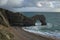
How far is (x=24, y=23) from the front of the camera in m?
41.2

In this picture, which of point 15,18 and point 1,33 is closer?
point 1,33

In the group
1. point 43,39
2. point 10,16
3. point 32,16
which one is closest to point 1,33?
point 43,39

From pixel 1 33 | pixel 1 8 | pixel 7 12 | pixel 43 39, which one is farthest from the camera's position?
pixel 7 12

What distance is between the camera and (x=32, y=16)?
4372 cm

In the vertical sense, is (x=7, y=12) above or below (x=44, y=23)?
above

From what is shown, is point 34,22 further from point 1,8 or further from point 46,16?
point 1,8

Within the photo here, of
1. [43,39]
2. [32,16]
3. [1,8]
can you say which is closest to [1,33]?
[43,39]

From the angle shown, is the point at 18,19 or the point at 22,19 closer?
the point at 18,19

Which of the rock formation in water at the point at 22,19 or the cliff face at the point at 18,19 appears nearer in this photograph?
the cliff face at the point at 18,19

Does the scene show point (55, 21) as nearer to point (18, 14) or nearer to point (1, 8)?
point (18, 14)

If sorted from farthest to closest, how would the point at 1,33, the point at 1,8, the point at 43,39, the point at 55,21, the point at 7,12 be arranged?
the point at 55,21 → the point at 7,12 → the point at 1,8 → the point at 43,39 → the point at 1,33

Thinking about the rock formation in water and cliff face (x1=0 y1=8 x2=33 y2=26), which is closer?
cliff face (x1=0 y1=8 x2=33 y2=26)

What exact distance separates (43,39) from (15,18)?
19.5 meters

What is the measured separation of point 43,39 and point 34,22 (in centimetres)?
1975
